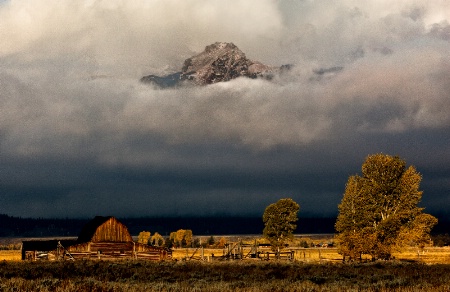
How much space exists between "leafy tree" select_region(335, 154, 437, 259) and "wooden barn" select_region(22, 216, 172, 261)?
26.5 meters

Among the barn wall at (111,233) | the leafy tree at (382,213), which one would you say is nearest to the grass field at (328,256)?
the leafy tree at (382,213)

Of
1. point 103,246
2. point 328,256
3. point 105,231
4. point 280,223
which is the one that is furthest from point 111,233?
point 328,256

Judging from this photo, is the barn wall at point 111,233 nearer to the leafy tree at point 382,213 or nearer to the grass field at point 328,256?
the grass field at point 328,256

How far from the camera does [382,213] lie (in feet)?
214

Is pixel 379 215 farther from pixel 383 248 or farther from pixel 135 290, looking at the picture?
pixel 135 290

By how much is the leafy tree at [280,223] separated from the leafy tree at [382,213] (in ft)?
118

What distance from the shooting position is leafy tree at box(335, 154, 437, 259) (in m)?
63.1

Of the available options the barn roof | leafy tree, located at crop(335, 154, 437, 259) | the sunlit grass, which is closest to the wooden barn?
the barn roof

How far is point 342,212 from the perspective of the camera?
68812 millimetres

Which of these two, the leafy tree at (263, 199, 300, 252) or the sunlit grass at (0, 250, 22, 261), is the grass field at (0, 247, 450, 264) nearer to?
the sunlit grass at (0, 250, 22, 261)

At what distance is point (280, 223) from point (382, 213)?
130 feet

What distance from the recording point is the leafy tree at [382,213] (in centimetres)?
6306

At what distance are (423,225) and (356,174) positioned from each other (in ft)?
34.8

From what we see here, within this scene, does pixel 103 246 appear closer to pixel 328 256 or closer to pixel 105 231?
pixel 105 231
